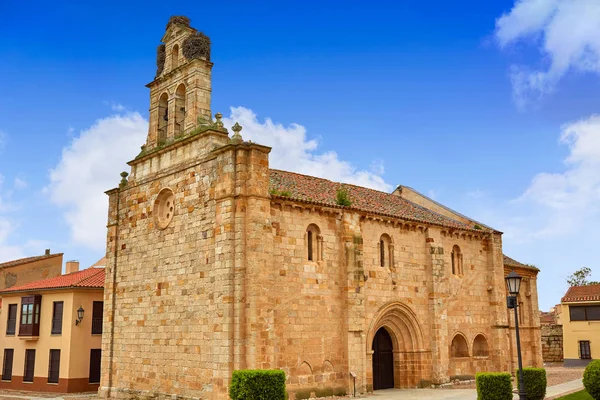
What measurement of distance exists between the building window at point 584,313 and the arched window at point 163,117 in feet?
112

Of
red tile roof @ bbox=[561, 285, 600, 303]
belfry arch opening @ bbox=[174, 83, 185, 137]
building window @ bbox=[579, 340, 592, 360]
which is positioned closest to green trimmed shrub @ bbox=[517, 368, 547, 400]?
belfry arch opening @ bbox=[174, 83, 185, 137]

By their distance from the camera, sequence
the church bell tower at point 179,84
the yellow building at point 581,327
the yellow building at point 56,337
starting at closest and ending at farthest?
the church bell tower at point 179,84 → the yellow building at point 56,337 → the yellow building at point 581,327

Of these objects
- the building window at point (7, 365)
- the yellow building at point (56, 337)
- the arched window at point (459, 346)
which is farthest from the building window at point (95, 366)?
the arched window at point (459, 346)

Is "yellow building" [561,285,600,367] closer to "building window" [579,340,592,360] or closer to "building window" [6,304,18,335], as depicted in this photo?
"building window" [579,340,592,360]

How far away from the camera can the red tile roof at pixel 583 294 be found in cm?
Result: 4422

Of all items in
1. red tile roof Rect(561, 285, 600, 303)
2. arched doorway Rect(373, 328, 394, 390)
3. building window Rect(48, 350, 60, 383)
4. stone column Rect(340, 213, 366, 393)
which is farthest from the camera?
red tile roof Rect(561, 285, 600, 303)

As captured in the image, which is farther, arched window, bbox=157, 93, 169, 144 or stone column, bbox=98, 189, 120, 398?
arched window, bbox=157, 93, 169, 144

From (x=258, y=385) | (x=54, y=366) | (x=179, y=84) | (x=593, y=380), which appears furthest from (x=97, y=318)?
(x=593, y=380)

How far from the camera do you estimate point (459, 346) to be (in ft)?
97.0

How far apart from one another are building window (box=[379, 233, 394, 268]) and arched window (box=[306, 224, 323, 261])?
3814mm

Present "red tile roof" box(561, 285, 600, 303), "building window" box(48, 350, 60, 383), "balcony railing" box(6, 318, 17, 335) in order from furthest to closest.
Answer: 1. "red tile roof" box(561, 285, 600, 303)
2. "balcony railing" box(6, 318, 17, 335)
3. "building window" box(48, 350, 60, 383)

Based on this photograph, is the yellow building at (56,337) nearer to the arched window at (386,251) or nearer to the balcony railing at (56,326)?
the balcony railing at (56,326)

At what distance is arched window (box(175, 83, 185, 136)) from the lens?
2533 centimetres

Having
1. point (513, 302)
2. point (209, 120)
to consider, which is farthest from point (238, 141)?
point (513, 302)
